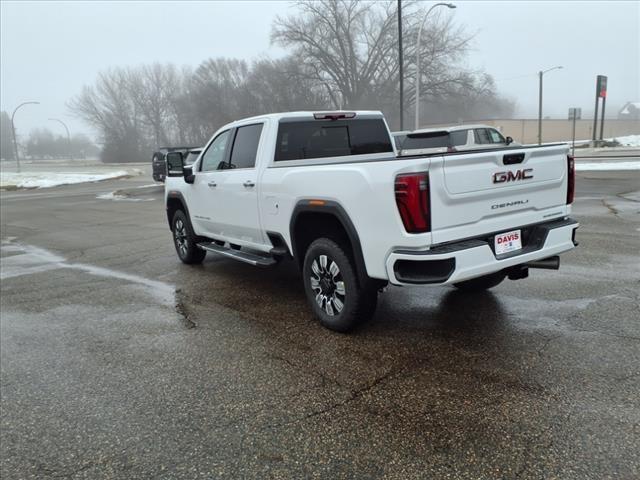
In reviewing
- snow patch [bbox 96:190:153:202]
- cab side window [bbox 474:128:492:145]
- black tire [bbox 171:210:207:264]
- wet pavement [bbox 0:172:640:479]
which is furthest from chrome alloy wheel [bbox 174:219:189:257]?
snow patch [bbox 96:190:153:202]

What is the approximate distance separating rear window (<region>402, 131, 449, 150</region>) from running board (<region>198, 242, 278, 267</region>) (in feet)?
25.3

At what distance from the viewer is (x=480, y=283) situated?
5312 mm

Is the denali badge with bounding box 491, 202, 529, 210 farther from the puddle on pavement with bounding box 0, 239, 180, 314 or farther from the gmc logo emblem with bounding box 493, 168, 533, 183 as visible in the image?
the puddle on pavement with bounding box 0, 239, 180, 314

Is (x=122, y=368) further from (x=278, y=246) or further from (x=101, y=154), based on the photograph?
(x=101, y=154)

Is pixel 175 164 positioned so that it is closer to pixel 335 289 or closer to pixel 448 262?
pixel 335 289

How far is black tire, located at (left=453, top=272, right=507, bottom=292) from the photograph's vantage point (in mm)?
5211

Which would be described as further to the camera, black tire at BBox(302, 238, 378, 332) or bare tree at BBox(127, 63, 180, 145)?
bare tree at BBox(127, 63, 180, 145)

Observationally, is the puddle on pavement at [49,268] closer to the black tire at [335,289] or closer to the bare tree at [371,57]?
the black tire at [335,289]

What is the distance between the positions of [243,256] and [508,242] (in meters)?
2.81

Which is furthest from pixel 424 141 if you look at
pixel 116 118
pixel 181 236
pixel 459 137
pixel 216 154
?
pixel 116 118

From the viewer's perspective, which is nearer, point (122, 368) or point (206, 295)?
point (122, 368)

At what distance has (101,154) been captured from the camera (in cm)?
8669

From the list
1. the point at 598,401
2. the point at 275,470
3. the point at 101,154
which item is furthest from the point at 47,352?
the point at 101,154

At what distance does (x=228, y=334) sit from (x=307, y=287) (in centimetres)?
82
